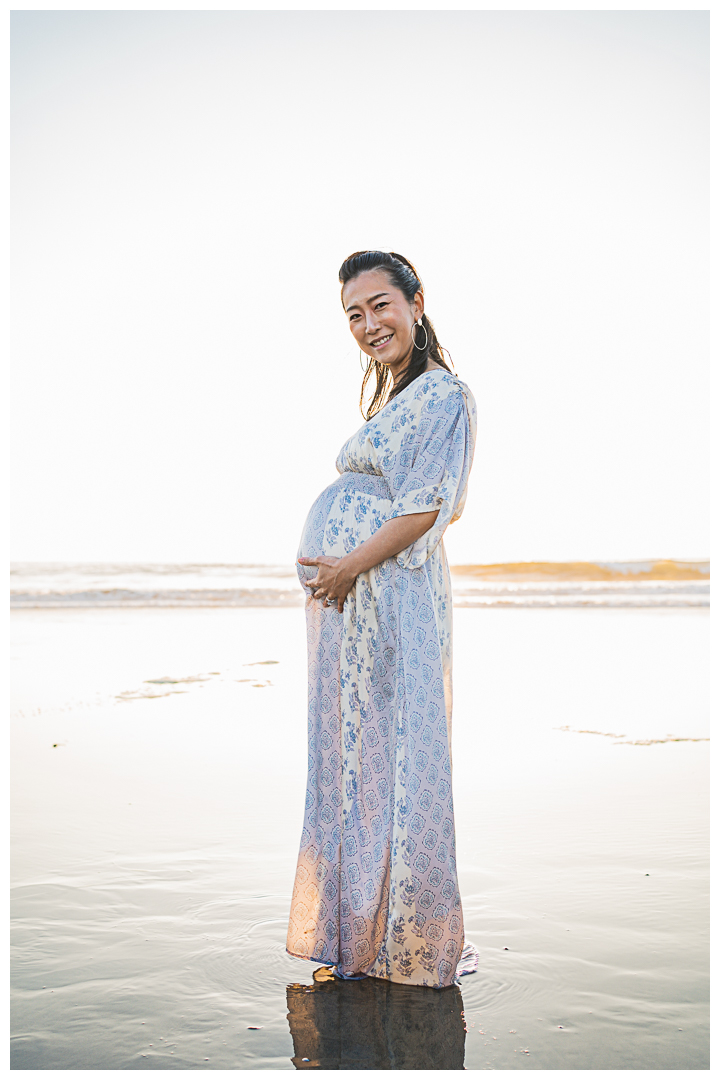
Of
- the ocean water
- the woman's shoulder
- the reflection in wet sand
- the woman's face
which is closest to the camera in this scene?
the reflection in wet sand

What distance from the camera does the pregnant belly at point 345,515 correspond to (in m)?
2.15

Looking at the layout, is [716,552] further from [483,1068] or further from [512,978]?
[483,1068]

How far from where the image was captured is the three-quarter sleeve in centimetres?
201

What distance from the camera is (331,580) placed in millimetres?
2115

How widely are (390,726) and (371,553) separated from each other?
45 cm

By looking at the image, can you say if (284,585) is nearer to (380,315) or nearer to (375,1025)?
(380,315)

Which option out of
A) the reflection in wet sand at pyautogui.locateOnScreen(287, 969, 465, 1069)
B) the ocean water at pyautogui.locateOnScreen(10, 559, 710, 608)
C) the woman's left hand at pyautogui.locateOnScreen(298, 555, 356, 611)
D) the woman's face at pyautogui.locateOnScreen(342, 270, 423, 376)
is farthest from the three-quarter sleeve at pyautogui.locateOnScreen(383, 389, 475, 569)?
the ocean water at pyautogui.locateOnScreen(10, 559, 710, 608)

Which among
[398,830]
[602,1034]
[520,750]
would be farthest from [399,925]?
[520,750]

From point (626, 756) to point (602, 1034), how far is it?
256cm

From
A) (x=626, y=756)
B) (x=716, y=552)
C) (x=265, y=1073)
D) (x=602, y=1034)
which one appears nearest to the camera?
(x=265, y=1073)

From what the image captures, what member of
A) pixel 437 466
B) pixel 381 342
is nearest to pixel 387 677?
pixel 437 466

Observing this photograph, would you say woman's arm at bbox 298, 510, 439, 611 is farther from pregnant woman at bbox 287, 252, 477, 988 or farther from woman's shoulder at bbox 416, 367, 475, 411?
woman's shoulder at bbox 416, 367, 475, 411

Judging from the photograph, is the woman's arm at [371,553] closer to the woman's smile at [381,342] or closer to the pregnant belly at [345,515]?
the pregnant belly at [345,515]

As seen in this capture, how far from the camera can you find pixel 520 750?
4.29 metres
